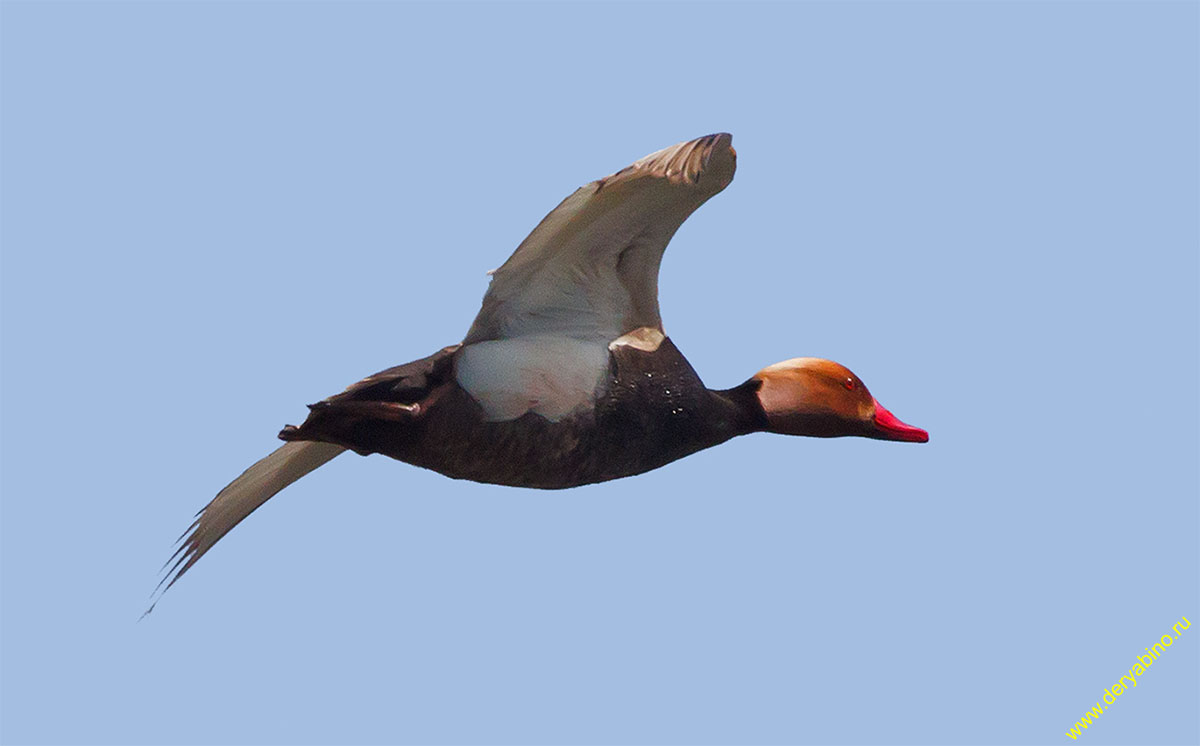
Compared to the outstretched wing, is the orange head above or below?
below

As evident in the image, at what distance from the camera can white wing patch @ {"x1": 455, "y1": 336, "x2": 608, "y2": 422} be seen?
7020 millimetres

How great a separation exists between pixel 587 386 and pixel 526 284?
43cm

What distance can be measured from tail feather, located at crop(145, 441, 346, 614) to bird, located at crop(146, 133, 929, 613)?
521 mm

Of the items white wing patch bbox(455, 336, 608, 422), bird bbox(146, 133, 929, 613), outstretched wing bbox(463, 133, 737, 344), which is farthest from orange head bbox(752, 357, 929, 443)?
white wing patch bbox(455, 336, 608, 422)

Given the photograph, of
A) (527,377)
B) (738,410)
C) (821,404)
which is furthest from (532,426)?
(821,404)

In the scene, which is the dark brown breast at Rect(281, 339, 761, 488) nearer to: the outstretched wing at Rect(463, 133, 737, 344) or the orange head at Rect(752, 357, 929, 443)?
the outstretched wing at Rect(463, 133, 737, 344)

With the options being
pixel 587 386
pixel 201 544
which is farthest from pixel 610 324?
pixel 201 544

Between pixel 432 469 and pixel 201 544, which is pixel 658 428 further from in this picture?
pixel 201 544

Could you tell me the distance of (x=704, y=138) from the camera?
6484 millimetres

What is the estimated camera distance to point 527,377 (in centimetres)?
705

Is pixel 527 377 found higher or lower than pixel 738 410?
higher

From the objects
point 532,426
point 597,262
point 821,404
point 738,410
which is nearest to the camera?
point 532,426

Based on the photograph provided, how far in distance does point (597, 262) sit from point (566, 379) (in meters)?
0.43

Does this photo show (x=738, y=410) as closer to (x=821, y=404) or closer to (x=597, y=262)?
(x=821, y=404)
